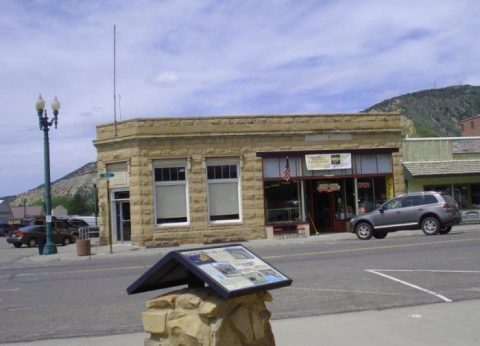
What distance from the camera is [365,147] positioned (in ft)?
101

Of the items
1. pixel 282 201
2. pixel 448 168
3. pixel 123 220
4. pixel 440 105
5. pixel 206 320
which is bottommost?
pixel 206 320

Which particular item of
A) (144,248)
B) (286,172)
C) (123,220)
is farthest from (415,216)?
(123,220)

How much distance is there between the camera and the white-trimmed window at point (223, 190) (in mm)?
29109

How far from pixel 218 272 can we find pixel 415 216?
71.1 ft

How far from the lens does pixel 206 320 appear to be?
4.51 meters

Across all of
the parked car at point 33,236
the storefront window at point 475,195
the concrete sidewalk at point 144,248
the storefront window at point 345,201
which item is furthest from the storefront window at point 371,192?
the parked car at point 33,236

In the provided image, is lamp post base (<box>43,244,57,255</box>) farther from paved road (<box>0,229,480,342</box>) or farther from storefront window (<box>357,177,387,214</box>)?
storefront window (<box>357,177,387,214</box>)

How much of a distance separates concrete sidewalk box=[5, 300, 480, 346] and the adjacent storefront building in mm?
23036

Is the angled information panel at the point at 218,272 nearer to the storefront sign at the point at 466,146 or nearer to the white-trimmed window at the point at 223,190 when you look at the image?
the white-trimmed window at the point at 223,190

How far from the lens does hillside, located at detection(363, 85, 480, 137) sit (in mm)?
122375

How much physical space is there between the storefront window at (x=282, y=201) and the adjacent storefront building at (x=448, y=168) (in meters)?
5.99

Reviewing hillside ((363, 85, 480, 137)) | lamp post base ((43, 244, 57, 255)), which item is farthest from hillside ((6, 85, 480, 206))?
lamp post base ((43, 244, 57, 255))

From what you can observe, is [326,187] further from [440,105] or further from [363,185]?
[440,105]

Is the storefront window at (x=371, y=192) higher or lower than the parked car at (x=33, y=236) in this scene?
higher
